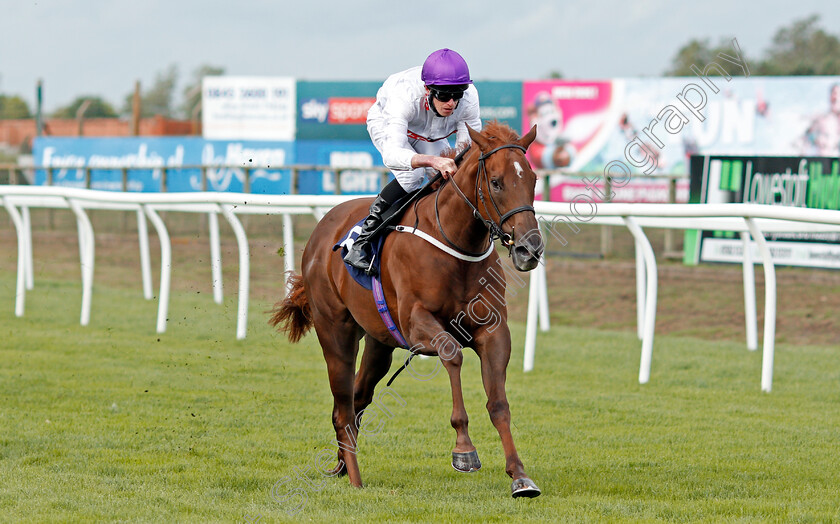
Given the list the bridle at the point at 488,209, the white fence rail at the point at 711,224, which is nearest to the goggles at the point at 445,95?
the bridle at the point at 488,209

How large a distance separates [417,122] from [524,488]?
1839 millimetres

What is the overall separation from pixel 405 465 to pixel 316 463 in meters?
0.44

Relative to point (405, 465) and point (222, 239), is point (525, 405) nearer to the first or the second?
point (405, 465)

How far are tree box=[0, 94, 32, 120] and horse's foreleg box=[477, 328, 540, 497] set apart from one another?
34422mm

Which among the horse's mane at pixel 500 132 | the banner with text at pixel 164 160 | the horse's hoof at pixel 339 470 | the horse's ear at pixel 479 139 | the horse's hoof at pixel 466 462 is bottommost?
the horse's hoof at pixel 339 470

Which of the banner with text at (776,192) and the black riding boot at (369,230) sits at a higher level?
the banner with text at (776,192)

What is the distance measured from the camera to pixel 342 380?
517 centimetres

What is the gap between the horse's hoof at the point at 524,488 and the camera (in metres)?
4.01

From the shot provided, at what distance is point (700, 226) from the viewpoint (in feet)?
25.1

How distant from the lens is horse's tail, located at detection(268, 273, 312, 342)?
572 centimetres

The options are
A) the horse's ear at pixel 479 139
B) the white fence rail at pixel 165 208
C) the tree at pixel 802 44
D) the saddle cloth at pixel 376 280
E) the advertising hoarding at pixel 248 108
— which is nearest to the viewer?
the horse's ear at pixel 479 139

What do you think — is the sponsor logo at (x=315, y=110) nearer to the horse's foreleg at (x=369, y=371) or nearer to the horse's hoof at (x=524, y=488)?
the horse's foreleg at (x=369, y=371)

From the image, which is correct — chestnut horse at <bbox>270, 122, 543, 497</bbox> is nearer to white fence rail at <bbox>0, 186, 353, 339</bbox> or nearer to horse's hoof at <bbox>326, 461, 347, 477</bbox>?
horse's hoof at <bbox>326, 461, 347, 477</bbox>

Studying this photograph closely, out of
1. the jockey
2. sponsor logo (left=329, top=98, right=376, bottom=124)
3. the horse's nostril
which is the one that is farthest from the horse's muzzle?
sponsor logo (left=329, top=98, right=376, bottom=124)
